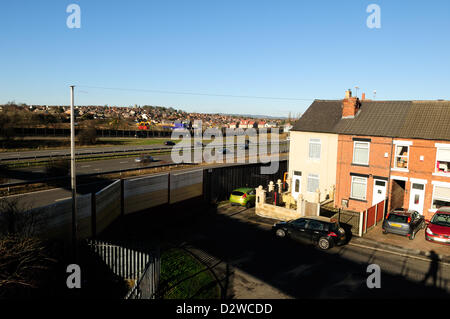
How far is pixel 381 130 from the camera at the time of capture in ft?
75.3

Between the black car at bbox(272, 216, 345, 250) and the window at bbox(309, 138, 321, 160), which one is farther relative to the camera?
the window at bbox(309, 138, 321, 160)

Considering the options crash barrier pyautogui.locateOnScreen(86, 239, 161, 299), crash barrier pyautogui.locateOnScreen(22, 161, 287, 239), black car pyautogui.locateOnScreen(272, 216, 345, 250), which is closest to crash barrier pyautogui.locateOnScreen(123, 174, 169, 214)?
crash barrier pyautogui.locateOnScreen(22, 161, 287, 239)

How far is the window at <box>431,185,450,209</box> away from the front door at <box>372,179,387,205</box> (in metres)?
2.93

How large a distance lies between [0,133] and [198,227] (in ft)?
147

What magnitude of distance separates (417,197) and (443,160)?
9.21ft

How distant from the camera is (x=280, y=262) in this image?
15.0 m

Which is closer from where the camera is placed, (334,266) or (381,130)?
(334,266)

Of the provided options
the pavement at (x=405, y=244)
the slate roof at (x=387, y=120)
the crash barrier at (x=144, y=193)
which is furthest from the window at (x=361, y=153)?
the crash barrier at (x=144, y=193)

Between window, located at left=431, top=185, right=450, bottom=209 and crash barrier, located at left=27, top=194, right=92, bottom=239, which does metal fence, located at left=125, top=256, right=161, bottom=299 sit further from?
window, located at left=431, top=185, right=450, bottom=209

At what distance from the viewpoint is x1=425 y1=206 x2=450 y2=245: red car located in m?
17.2

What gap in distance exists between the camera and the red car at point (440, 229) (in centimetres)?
1722
